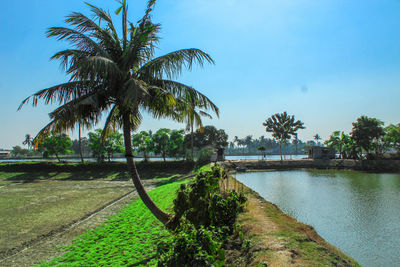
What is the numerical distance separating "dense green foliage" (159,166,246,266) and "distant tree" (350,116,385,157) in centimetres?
5095

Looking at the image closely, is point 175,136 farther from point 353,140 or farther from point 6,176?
point 353,140

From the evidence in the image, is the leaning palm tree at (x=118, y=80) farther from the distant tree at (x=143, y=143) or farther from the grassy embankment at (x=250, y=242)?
the distant tree at (x=143, y=143)

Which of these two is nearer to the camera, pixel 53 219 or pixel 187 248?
pixel 187 248

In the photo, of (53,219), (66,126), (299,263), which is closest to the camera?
(299,263)

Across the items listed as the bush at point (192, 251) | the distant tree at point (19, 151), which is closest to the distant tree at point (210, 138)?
the bush at point (192, 251)

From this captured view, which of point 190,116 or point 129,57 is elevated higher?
point 129,57

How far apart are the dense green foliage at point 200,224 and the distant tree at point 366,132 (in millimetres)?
50950

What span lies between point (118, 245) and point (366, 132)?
52908 mm

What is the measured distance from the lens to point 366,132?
4634cm

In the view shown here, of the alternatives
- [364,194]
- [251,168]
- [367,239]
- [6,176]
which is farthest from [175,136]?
[367,239]

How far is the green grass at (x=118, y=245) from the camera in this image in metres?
6.22

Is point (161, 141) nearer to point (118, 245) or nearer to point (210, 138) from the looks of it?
point (210, 138)

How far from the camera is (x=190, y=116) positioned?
6824 mm

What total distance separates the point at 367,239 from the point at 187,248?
30.0 ft
